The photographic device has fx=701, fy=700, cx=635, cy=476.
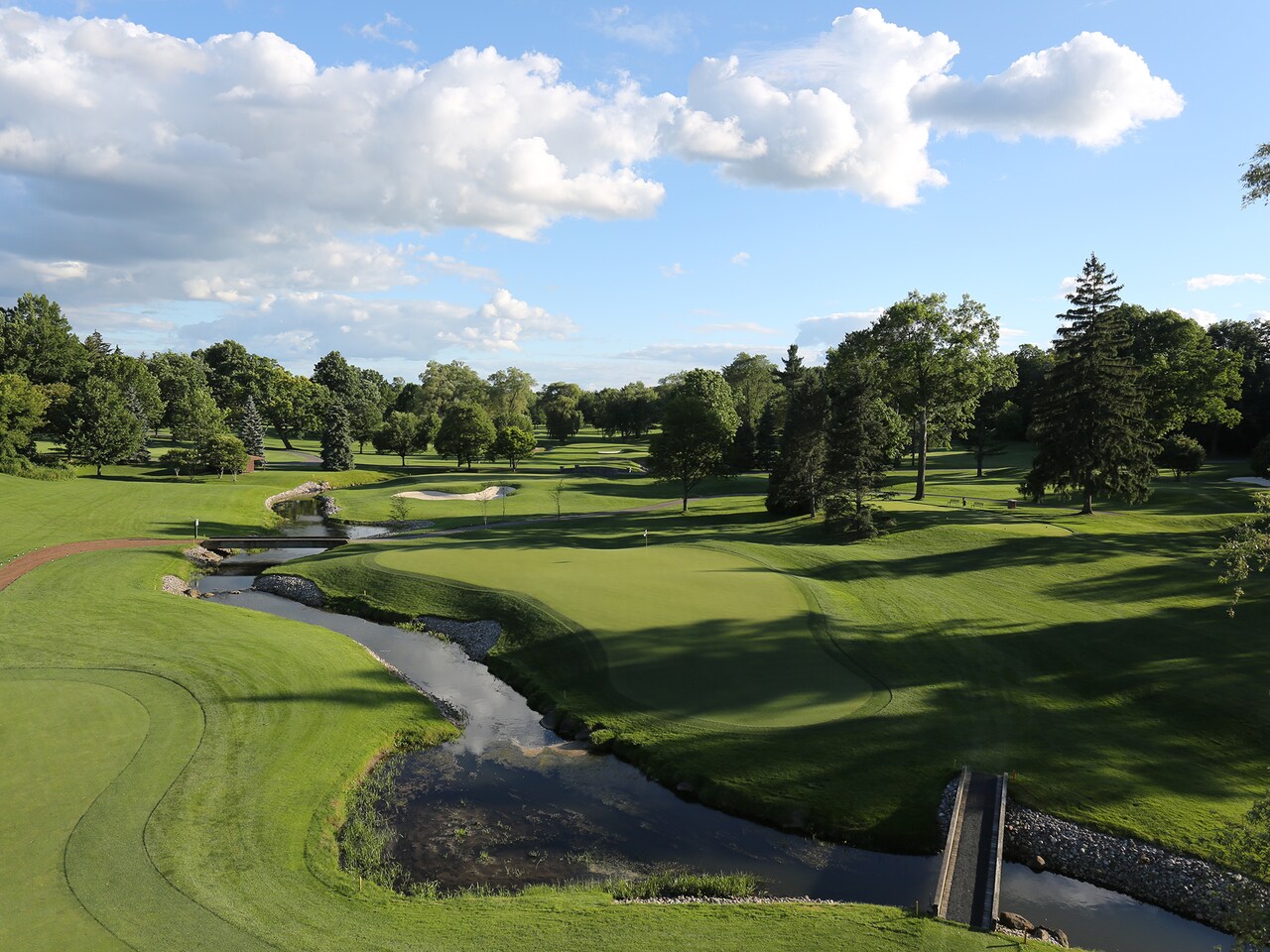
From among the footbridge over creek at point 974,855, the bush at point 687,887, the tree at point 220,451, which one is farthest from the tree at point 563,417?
the bush at point 687,887

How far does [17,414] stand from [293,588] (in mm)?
50994

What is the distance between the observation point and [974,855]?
15773mm

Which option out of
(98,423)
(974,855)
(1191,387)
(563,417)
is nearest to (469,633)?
(974,855)

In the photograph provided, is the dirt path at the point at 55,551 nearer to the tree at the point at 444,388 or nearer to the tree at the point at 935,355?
the tree at the point at 935,355

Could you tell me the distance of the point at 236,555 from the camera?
4725cm

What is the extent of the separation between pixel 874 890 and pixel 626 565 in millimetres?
23498

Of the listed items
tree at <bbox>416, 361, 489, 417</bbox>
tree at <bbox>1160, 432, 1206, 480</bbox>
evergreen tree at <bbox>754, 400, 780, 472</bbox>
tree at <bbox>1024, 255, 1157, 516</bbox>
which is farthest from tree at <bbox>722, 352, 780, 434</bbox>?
tree at <bbox>1024, 255, 1157, 516</bbox>

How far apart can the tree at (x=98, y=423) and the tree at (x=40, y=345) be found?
12038mm

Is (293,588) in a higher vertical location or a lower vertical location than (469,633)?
higher

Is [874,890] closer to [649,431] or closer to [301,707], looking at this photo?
[301,707]

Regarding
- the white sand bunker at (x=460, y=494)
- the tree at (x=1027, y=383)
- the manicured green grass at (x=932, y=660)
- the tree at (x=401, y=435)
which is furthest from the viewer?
the tree at (x=401, y=435)

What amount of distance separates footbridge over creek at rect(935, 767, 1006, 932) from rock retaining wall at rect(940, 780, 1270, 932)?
509 millimetres

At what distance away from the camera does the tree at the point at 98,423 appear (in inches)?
2852

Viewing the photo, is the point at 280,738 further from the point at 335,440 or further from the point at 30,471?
the point at 335,440
